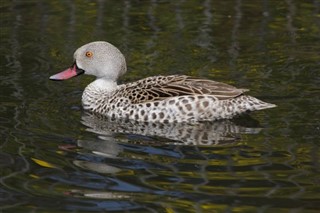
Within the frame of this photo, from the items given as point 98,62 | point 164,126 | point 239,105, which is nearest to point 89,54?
point 98,62

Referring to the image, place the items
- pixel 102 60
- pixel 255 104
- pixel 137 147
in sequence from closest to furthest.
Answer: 1. pixel 137 147
2. pixel 255 104
3. pixel 102 60

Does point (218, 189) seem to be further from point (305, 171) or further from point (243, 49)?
point (243, 49)

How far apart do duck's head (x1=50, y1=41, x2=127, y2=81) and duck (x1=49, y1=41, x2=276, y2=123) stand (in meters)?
0.01

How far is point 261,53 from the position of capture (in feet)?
41.9

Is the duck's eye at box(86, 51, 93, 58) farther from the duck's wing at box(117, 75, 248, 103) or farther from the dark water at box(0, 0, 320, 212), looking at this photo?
the duck's wing at box(117, 75, 248, 103)

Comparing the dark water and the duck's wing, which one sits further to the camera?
the duck's wing

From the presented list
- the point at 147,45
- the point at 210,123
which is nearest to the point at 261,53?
the point at 147,45

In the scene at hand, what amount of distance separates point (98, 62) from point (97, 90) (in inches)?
11.8

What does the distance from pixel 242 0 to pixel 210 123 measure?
5.03 m

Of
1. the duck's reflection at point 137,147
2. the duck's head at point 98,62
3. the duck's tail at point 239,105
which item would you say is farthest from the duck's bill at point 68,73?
the duck's tail at point 239,105

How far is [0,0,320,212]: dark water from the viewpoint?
8398 millimetres

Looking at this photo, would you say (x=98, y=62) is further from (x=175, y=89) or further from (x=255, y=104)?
(x=255, y=104)

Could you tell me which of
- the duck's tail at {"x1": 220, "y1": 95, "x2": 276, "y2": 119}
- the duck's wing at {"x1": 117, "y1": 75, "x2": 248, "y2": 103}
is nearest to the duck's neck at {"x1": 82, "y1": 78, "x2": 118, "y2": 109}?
the duck's wing at {"x1": 117, "y1": 75, "x2": 248, "y2": 103}

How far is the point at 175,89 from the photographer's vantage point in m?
10.8
